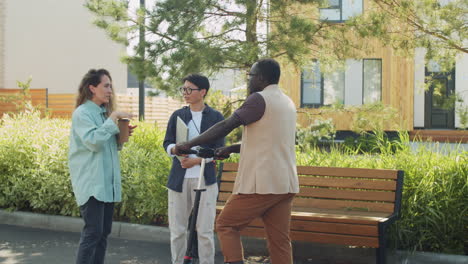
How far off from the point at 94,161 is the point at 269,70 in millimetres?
1523

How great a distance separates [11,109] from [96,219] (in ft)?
76.4

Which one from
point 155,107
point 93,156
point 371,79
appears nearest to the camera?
point 93,156

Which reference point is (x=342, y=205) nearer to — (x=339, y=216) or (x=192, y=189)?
(x=339, y=216)

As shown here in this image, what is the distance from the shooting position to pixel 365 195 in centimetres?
621

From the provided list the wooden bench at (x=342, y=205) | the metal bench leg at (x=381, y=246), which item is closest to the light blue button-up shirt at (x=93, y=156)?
the wooden bench at (x=342, y=205)

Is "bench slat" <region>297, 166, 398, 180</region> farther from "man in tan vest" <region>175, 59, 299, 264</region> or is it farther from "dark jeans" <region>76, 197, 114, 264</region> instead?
"dark jeans" <region>76, 197, 114, 264</region>

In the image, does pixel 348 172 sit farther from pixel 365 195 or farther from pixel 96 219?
pixel 96 219

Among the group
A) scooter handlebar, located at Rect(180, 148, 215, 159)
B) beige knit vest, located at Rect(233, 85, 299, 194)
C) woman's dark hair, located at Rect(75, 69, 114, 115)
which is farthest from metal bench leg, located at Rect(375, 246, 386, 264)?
woman's dark hair, located at Rect(75, 69, 114, 115)

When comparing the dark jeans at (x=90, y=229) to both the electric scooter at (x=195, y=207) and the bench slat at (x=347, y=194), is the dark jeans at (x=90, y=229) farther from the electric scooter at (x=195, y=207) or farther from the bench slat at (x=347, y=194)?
the bench slat at (x=347, y=194)

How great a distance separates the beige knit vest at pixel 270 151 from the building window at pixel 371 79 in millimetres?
19565

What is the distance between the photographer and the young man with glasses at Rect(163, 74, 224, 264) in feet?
16.9

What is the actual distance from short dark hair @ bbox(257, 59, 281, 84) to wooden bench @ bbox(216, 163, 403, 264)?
1.92 meters

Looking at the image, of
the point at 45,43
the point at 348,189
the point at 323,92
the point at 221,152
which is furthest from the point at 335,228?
the point at 45,43

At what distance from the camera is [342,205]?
20.8 ft
